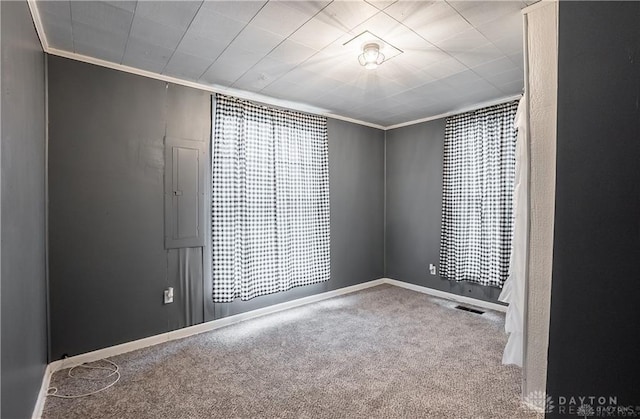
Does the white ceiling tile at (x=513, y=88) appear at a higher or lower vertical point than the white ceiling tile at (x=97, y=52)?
higher

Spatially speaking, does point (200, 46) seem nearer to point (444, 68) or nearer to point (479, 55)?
point (444, 68)

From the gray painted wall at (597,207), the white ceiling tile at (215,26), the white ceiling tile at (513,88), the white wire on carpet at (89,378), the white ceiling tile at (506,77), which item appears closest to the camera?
the gray painted wall at (597,207)

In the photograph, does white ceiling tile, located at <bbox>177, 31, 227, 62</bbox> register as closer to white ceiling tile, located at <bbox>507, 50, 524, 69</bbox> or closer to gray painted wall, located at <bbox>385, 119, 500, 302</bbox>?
white ceiling tile, located at <bbox>507, 50, 524, 69</bbox>

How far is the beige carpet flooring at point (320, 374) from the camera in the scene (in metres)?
1.85

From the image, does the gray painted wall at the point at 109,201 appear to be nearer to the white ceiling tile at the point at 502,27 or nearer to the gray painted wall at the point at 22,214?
the gray painted wall at the point at 22,214

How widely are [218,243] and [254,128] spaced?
1.23 metres

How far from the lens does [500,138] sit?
3402 mm

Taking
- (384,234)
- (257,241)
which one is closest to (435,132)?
(384,234)

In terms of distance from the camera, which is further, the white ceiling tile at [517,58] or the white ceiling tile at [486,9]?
the white ceiling tile at [517,58]

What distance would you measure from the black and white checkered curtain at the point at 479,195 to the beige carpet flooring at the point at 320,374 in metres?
0.62

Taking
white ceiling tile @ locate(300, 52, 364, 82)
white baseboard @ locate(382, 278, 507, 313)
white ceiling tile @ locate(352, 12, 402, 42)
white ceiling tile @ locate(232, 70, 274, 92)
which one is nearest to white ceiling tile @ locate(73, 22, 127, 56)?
white ceiling tile @ locate(232, 70, 274, 92)

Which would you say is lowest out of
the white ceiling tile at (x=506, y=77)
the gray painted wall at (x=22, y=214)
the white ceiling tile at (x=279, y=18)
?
the gray painted wall at (x=22, y=214)

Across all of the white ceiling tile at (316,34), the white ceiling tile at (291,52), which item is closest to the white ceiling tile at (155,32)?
the white ceiling tile at (291,52)

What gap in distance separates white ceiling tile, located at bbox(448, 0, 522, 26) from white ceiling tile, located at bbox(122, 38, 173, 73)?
1935 millimetres
